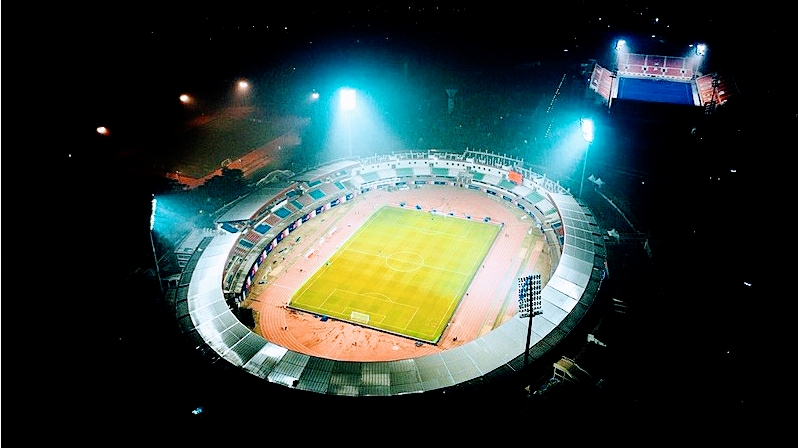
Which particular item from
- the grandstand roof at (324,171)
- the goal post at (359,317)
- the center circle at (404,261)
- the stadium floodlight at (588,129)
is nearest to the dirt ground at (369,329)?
the goal post at (359,317)

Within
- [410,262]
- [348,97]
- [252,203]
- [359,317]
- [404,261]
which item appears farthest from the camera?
[348,97]

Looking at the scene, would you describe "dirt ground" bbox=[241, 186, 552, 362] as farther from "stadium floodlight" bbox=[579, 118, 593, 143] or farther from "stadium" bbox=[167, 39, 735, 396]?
"stadium floodlight" bbox=[579, 118, 593, 143]

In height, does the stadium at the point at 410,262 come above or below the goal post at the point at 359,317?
above

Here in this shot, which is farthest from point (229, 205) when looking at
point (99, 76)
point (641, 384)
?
point (641, 384)

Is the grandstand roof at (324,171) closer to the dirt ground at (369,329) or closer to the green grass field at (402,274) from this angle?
the dirt ground at (369,329)

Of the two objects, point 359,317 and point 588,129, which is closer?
point 359,317

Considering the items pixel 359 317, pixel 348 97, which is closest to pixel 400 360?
pixel 359 317

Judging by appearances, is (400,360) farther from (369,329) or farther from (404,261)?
(404,261)
